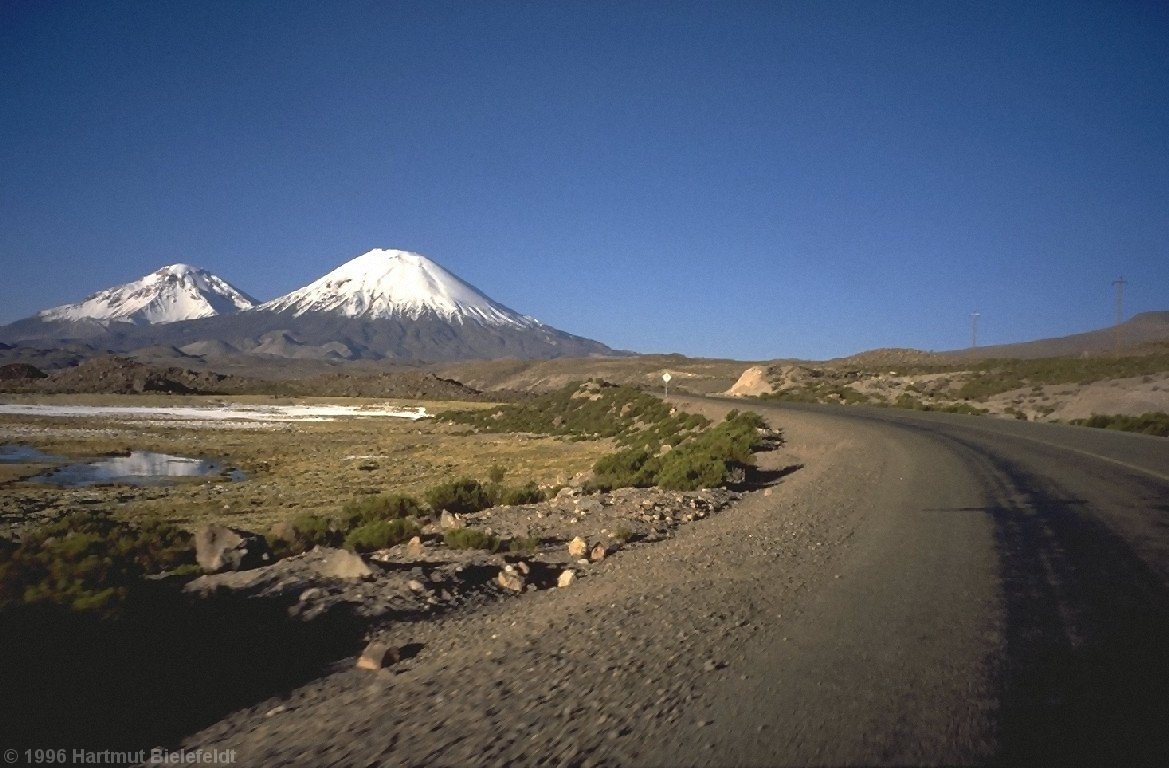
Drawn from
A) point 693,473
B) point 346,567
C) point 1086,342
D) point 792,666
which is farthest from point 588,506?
point 1086,342

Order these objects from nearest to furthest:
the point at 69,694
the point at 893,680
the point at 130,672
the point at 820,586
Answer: the point at 893,680, the point at 69,694, the point at 130,672, the point at 820,586

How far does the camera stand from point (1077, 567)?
811 centimetres

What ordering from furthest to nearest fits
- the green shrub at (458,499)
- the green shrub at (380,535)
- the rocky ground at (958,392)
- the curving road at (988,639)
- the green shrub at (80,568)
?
the rocky ground at (958,392) → the green shrub at (458,499) → the green shrub at (380,535) → the green shrub at (80,568) → the curving road at (988,639)

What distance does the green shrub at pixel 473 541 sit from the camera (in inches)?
449

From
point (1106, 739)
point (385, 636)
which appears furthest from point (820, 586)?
point (385, 636)

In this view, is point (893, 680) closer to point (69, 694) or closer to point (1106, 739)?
point (1106, 739)

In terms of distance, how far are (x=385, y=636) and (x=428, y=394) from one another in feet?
337

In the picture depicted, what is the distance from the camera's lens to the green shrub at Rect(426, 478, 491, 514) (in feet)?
56.7

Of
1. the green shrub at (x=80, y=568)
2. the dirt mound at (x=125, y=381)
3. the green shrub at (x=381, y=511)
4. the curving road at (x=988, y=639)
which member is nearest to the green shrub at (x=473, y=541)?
the green shrub at (x=80, y=568)

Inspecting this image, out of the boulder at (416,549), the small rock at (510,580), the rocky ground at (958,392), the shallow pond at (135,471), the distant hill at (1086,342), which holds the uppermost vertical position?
the distant hill at (1086,342)

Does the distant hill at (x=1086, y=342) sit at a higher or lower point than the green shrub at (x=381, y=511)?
higher

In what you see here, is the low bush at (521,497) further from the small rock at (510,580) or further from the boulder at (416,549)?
the small rock at (510,580)

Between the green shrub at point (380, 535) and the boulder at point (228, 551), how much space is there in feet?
4.38

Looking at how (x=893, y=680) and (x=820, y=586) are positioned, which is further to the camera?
(x=820, y=586)
